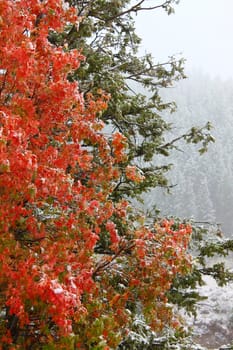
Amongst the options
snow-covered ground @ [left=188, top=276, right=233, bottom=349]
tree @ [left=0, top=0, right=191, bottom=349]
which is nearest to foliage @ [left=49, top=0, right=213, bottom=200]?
tree @ [left=0, top=0, right=191, bottom=349]

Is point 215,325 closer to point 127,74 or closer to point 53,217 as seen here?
point 127,74

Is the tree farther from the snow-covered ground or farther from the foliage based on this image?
the snow-covered ground

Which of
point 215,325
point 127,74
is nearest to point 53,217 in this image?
point 127,74

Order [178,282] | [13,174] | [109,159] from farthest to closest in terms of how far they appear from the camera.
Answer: [178,282]
[109,159]
[13,174]

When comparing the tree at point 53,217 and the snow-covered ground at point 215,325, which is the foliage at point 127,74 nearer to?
the tree at point 53,217

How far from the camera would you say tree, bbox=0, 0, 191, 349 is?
373cm

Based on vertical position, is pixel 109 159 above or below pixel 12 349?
above

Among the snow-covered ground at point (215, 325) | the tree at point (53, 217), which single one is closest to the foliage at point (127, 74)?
the tree at point (53, 217)

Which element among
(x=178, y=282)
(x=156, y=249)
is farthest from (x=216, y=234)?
(x=156, y=249)

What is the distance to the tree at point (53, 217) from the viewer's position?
3.73 metres

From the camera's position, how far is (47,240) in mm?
4355

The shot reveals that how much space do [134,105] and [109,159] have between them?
421 centimetres

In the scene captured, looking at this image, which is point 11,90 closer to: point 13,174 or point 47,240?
point 13,174

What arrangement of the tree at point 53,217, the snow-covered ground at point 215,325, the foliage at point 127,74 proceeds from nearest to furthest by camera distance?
1. the tree at point 53,217
2. the foliage at point 127,74
3. the snow-covered ground at point 215,325
